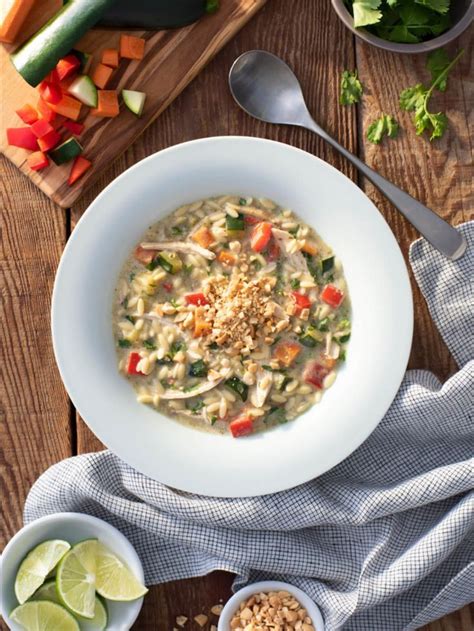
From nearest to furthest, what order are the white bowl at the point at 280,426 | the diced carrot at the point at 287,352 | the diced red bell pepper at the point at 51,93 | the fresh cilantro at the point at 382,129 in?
the white bowl at the point at 280,426 → the diced carrot at the point at 287,352 → the diced red bell pepper at the point at 51,93 → the fresh cilantro at the point at 382,129

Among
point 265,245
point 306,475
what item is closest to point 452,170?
point 265,245

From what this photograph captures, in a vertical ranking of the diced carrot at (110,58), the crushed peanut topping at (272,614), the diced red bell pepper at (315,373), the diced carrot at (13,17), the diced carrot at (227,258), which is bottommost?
the crushed peanut topping at (272,614)

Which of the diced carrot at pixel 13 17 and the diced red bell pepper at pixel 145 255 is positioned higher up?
the diced carrot at pixel 13 17

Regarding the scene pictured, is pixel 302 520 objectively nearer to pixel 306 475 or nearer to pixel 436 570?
pixel 306 475

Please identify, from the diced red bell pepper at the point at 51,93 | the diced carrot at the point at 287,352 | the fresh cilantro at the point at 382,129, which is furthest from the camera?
the fresh cilantro at the point at 382,129

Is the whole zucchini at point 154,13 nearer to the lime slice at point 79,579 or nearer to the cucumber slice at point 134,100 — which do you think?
the cucumber slice at point 134,100

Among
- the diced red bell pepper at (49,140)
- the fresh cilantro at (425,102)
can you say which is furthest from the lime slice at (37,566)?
the fresh cilantro at (425,102)

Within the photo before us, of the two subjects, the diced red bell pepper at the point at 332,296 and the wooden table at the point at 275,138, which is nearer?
the diced red bell pepper at the point at 332,296

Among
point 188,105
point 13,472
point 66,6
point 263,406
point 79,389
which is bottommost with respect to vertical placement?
point 13,472
